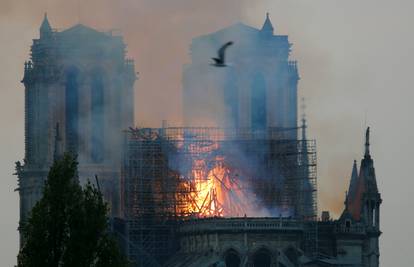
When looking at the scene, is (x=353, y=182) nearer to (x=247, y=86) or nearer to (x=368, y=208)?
(x=368, y=208)

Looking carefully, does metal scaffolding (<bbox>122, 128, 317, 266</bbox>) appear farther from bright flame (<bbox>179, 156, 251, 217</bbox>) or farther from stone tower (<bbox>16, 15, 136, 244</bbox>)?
stone tower (<bbox>16, 15, 136, 244</bbox>)

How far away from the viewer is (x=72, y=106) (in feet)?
647

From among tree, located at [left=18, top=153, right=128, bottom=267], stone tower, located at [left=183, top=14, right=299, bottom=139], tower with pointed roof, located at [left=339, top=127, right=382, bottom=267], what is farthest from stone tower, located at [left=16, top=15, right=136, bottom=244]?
tree, located at [left=18, top=153, right=128, bottom=267]

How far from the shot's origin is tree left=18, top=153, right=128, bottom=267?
383 ft

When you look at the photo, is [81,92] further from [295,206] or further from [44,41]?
[295,206]

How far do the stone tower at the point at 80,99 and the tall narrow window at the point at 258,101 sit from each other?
8.15 m

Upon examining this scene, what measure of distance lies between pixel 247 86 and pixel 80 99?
11.1 meters

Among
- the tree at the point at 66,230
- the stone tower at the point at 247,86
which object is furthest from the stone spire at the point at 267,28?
the tree at the point at 66,230

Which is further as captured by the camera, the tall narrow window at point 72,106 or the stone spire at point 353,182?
the tall narrow window at point 72,106

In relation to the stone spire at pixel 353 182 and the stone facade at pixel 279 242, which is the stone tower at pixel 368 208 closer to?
the stone facade at pixel 279 242

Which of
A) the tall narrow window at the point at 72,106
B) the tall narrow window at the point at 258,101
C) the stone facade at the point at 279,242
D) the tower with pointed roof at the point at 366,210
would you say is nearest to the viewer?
the stone facade at the point at 279,242

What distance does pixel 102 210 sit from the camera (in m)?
118

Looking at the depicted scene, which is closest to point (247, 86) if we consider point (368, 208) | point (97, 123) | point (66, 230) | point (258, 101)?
point (258, 101)

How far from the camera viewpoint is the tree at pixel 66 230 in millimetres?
116812
